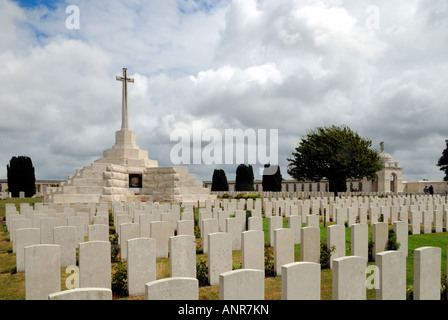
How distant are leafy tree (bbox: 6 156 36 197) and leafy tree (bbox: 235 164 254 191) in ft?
72.8

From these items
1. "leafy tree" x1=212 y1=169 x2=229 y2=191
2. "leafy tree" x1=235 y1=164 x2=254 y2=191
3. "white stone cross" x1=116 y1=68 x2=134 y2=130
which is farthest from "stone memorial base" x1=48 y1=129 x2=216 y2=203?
"leafy tree" x1=235 y1=164 x2=254 y2=191

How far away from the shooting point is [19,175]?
30.4 m

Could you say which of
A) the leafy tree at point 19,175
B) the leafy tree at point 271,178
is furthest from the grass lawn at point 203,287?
the leafy tree at point 271,178

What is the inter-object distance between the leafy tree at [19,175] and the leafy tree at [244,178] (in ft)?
72.8

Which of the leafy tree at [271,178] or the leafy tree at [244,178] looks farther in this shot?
the leafy tree at [244,178]

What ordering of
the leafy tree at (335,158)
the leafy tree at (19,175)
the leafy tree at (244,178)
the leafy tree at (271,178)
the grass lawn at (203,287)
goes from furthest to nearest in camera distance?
1. the leafy tree at (244,178)
2. the leafy tree at (271,178)
3. the leafy tree at (335,158)
4. the leafy tree at (19,175)
5. the grass lawn at (203,287)

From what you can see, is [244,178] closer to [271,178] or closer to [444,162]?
[271,178]

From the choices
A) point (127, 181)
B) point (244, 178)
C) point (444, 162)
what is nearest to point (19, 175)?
point (127, 181)

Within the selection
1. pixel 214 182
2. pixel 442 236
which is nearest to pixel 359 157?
pixel 214 182

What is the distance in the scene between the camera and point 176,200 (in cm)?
2389

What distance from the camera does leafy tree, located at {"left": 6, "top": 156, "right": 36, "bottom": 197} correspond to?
3038 cm

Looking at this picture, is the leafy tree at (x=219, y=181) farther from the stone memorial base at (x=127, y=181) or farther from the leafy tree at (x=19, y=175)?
the leafy tree at (x=19, y=175)

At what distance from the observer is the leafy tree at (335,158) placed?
1425 inches
